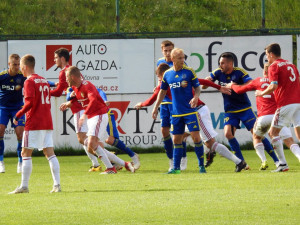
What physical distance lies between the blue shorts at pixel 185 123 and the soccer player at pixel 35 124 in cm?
308

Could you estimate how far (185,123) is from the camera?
13.6 metres

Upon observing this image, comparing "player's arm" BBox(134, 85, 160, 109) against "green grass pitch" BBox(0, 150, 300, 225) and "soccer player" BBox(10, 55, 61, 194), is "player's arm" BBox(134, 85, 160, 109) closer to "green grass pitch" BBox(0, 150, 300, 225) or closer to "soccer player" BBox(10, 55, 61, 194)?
"green grass pitch" BBox(0, 150, 300, 225)

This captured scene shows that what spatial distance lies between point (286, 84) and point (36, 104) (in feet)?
13.9

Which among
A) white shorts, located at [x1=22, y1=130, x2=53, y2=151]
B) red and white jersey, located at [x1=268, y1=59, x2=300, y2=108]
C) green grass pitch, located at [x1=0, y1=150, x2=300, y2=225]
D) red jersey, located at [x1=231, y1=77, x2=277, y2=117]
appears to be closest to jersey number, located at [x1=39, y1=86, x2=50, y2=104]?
white shorts, located at [x1=22, y1=130, x2=53, y2=151]

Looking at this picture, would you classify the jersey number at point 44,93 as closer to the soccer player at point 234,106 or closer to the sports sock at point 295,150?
the soccer player at point 234,106

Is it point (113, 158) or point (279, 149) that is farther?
point (113, 158)

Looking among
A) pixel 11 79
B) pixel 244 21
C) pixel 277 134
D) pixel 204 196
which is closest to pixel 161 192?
pixel 204 196

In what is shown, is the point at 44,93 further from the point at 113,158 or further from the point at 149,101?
the point at 113,158

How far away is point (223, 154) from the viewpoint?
45.7 feet

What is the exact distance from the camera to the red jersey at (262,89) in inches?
545

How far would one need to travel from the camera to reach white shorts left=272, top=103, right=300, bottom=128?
1284cm

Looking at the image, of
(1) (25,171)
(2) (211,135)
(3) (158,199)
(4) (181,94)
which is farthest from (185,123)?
(3) (158,199)

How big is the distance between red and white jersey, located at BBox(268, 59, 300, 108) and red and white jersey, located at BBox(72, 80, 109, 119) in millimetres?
2968

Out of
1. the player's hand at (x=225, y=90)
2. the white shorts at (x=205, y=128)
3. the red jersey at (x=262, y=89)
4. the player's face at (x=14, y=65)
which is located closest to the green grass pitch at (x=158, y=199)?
the white shorts at (x=205, y=128)
